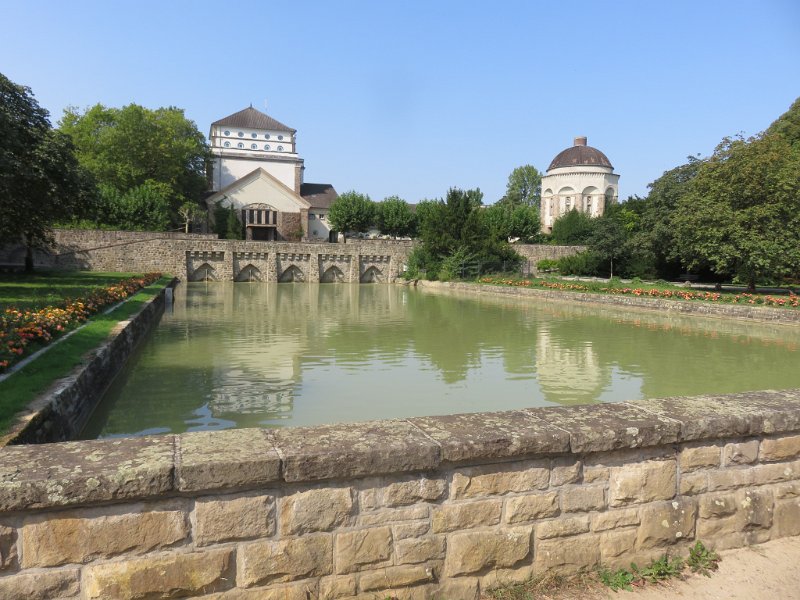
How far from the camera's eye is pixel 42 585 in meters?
2.26

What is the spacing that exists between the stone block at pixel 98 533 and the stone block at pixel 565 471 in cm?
170

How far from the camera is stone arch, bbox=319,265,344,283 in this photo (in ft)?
171

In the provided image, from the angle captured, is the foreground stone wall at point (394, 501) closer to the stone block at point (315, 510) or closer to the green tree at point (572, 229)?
the stone block at point (315, 510)

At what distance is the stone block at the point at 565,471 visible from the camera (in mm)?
2936

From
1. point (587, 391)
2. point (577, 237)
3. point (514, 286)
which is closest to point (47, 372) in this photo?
point (587, 391)

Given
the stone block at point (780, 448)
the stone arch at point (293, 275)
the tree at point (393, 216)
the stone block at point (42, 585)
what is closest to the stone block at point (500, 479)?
the stone block at point (780, 448)

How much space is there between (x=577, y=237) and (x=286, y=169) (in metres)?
35.3

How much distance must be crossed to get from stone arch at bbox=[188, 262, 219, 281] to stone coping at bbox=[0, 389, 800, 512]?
47.2 m

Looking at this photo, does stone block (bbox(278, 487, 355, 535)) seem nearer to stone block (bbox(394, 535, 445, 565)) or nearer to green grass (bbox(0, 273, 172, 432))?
stone block (bbox(394, 535, 445, 565))

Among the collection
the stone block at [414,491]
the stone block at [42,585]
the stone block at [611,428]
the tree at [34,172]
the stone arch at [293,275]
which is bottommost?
the stone arch at [293,275]

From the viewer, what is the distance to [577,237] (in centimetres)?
6044

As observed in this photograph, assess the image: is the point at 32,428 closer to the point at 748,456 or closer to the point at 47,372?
the point at 47,372

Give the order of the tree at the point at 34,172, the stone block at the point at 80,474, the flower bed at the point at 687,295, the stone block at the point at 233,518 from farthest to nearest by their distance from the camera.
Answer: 1. the tree at the point at 34,172
2. the flower bed at the point at 687,295
3. the stone block at the point at 233,518
4. the stone block at the point at 80,474

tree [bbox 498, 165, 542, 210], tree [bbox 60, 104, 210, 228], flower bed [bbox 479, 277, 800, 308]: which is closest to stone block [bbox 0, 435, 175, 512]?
flower bed [bbox 479, 277, 800, 308]
